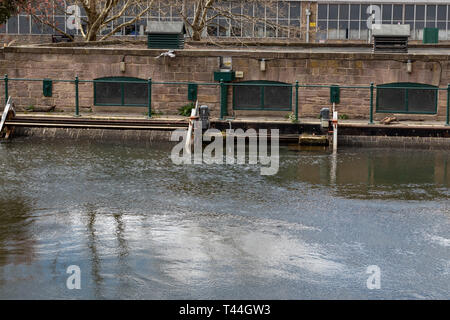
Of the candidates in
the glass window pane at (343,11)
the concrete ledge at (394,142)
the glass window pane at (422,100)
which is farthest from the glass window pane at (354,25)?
the concrete ledge at (394,142)

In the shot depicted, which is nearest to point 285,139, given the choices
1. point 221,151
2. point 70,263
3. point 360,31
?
point 221,151

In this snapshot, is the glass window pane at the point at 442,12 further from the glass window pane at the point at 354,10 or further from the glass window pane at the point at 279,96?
the glass window pane at the point at 279,96

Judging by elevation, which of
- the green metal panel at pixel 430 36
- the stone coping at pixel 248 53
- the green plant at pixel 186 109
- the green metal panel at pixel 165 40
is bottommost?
the green plant at pixel 186 109

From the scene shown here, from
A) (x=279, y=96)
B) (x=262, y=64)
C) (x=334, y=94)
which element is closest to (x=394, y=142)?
(x=334, y=94)

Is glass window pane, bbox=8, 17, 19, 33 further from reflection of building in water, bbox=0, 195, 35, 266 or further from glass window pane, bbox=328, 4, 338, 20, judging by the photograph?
reflection of building in water, bbox=0, 195, 35, 266

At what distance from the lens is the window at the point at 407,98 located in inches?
1156

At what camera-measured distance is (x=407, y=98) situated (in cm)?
2941

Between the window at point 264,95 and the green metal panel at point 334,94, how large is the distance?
1.46 meters

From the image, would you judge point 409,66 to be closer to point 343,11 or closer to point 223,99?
point 223,99

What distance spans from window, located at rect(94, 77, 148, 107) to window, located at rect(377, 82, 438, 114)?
821 centimetres

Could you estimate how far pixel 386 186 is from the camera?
20375 mm

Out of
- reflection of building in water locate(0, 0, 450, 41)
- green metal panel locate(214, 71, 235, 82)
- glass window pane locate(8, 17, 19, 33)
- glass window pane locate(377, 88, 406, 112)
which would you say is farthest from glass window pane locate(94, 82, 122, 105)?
glass window pane locate(8, 17, 19, 33)
